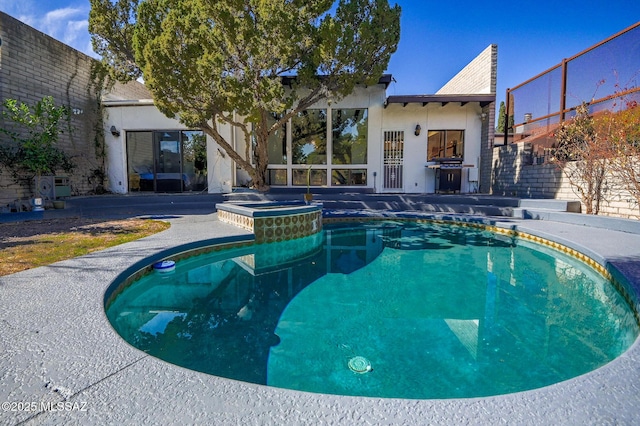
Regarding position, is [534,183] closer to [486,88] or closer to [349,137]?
[486,88]

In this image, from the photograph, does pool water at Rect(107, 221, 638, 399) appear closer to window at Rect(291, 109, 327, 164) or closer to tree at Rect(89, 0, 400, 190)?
tree at Rect(89, 0, 400, 190)

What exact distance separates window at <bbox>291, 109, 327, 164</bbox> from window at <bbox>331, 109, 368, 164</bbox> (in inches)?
15.5

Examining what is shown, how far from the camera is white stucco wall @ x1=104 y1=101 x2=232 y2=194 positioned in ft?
38.0

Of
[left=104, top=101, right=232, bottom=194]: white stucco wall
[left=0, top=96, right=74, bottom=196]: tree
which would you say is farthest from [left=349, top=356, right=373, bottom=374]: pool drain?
[left=104, top=101, right=232, bottom=194]: white stucco wall

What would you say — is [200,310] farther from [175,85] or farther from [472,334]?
[175,85]

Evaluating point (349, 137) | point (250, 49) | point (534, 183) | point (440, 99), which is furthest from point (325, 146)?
point (534, 183)

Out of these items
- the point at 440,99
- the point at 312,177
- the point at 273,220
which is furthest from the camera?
the point at 312,177

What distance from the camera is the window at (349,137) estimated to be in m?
12.0

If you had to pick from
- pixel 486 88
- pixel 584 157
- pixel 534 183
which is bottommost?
pixel 534 183

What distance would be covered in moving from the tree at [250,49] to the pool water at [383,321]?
534cm

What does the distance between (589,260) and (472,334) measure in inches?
124

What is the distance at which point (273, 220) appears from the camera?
6168 millimetres

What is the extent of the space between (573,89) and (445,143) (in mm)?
4440

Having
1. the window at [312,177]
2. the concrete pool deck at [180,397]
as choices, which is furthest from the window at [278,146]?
the concrete pool deck at [180,397]
